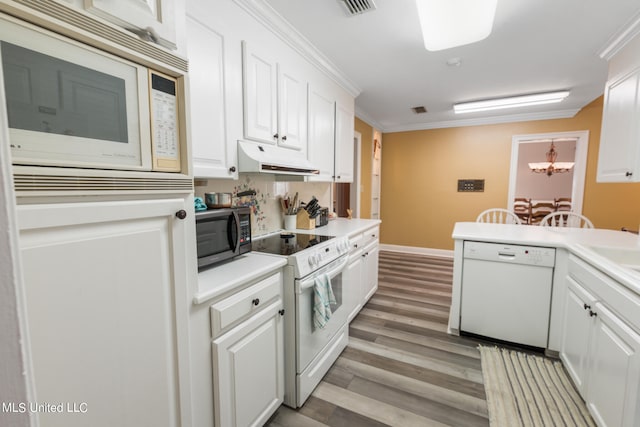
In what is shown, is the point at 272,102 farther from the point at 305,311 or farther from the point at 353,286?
the point at 353,286

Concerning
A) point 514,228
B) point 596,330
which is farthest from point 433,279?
point 596,330

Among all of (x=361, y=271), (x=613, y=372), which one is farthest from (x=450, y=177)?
(x=613, y=372)

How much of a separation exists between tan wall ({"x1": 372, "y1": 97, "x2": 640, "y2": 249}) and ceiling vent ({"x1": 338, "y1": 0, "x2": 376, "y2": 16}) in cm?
256

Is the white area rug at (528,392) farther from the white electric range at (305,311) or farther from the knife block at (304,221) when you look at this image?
the knife block at (304,221)

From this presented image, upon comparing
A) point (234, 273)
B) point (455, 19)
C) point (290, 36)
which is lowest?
point (234, 273)

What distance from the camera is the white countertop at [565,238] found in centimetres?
160

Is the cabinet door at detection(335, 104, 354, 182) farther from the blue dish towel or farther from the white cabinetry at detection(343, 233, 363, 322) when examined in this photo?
the blue dish towel

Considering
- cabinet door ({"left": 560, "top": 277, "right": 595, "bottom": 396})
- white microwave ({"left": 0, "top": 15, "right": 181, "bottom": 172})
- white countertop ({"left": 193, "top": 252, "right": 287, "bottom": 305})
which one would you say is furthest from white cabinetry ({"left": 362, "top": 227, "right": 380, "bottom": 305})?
white microwave ({"left": 0, "top": 15, "right": 181, "bottom": 172})

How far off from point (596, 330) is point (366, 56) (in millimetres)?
2491

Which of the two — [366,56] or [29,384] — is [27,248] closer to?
[29,384]

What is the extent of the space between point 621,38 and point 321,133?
235cm

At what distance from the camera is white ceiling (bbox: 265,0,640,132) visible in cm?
182

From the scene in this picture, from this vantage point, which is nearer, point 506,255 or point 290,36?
point 290,36

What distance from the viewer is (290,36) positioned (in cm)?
204
